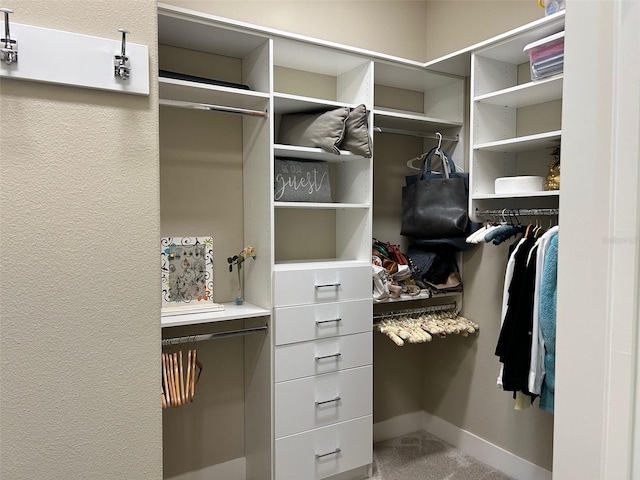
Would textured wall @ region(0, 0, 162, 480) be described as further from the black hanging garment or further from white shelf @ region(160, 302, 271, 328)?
the black hanging garment

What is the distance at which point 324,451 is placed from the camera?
243 centimetres

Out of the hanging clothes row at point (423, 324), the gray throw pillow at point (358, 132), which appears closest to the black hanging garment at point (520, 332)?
the hanging clothes row at point (423, 324)

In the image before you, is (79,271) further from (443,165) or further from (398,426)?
(398,426)

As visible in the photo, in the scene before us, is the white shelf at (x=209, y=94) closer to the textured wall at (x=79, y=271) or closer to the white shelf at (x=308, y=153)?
the white shelf at (x=308, y=153)

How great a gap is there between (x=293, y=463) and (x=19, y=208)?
174cm

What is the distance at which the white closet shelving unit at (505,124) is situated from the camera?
243 centimetres

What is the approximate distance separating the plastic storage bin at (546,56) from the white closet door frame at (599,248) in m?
1.53

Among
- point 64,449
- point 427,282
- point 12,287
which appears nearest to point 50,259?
point 12,287

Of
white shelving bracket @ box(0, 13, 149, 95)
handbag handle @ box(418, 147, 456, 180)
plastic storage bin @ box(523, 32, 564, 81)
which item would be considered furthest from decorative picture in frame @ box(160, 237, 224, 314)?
plastic storage bin @ box(523, 32, 564, 81)

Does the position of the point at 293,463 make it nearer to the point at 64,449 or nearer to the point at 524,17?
the point at 64,449

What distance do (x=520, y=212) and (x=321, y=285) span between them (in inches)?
42.9

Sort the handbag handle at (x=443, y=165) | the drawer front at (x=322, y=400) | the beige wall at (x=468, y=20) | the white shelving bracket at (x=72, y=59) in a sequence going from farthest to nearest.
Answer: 1. the handbag handle at (x=443, y=165)
2. the beige wall at (x=468, y=20)
3. the drawer front at (x=322, y=400)
4. the white shelving bracket at (x=72, y=59)

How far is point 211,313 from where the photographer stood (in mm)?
2248

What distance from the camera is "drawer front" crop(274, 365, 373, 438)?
7.61 ft
